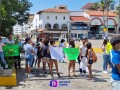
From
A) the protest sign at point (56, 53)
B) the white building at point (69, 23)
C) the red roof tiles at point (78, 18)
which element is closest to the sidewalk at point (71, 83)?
the protest sign at point (56, 53)

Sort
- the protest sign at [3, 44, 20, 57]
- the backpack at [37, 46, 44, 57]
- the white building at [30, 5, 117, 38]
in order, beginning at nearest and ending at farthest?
the backpack at [37, 46, 44, 57], the protest sign at [3, 44, 20, 57], the white building at [30, 5, 117, 38]

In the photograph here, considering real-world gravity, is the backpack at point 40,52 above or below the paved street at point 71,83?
above

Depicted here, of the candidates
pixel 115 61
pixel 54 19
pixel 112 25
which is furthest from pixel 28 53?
pixel 112 25

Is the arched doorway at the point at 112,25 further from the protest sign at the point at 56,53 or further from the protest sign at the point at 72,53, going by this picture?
the protest sign at the point at 56,53

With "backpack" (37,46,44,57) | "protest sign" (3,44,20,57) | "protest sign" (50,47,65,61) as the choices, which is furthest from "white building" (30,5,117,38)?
"protest sign" (50,47,65,61)

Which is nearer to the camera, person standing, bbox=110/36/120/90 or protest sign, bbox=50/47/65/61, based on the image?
person standing, bbox=110/36/120/90

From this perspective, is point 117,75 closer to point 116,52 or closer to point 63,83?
point 116,52

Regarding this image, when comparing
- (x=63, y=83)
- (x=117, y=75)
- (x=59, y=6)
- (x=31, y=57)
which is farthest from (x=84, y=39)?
(x=59, y=6)

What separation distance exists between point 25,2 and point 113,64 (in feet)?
134

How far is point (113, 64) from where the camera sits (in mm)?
5531

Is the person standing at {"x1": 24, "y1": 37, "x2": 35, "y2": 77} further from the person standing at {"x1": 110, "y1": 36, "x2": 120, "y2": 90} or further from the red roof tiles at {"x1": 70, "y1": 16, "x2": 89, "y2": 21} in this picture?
the red roof tiles at {"x1": 70, "y1": 16, "x2": 89, "y2": 21}

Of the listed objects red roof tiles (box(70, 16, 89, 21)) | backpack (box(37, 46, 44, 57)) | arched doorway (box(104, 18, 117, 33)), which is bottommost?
backpack (box(37, 46, 44, 57))

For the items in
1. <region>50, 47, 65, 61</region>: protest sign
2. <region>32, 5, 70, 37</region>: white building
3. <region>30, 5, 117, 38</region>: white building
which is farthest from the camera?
<region>32, 5, 70, 37</region>: white building

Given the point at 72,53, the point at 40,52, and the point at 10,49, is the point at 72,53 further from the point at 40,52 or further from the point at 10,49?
the point at 10,49
